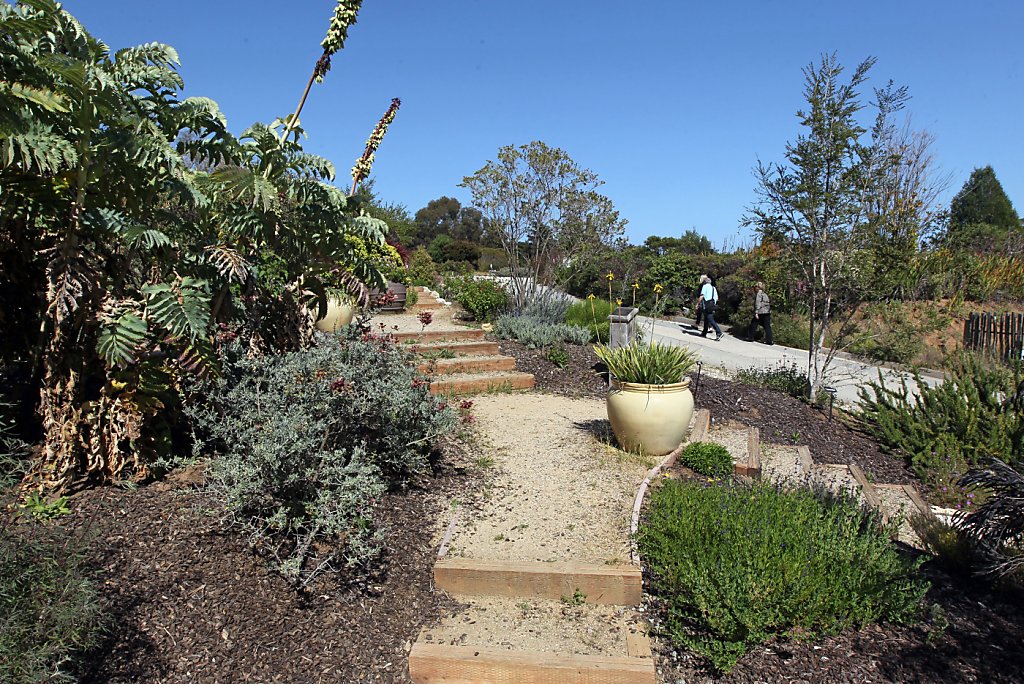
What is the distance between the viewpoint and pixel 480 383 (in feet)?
29.8

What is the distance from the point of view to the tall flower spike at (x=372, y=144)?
5574mm

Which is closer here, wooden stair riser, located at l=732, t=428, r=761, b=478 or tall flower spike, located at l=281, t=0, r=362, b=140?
tall flower spike, located at l=281, t=0, r=362, b=140

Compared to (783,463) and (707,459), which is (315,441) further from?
(783,463)

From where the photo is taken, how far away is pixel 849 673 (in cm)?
318

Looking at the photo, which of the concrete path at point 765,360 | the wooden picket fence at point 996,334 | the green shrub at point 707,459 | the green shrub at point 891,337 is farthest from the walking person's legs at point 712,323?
the green shrub at point 707,459

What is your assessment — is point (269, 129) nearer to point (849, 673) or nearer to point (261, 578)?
point (261, 578)

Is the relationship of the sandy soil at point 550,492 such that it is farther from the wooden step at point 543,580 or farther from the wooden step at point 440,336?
the wooden step at point 440,336

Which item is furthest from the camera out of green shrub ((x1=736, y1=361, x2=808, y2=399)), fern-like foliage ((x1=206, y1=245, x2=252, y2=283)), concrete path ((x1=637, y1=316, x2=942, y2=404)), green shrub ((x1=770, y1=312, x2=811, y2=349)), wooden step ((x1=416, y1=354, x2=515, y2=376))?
green shrub ((x1=770, y1=312, x2=811, y2=349))

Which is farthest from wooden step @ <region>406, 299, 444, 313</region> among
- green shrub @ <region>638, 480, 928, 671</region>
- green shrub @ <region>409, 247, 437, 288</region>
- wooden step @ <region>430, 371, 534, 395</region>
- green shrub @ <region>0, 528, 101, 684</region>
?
green shrub @ <region>0, 528, 101, 684</region>

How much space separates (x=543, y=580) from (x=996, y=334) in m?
14.0

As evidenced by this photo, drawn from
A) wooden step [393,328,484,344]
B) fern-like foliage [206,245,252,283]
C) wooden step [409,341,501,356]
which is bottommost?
wooden step [409,341,501,356]

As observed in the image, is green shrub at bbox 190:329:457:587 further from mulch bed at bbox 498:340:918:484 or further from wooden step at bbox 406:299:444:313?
wooden step at bbox 406:299:444:313

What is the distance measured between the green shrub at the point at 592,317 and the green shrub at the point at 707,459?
5700mm

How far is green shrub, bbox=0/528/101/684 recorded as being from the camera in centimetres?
249
